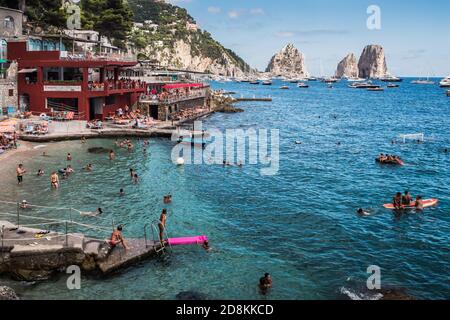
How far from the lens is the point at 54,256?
21.2 meters

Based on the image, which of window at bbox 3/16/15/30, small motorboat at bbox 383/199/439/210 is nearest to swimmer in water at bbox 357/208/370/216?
small motorboat at bbox 383/199/439/210

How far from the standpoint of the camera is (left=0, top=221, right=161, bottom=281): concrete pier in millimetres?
20922

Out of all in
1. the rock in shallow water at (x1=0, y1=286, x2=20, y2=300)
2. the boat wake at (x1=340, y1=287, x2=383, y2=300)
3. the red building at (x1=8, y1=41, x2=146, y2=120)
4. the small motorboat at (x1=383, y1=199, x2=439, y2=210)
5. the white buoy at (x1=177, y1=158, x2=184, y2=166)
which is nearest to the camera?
the rock in shallow water at (x1=0, y1=286, x2=20, y2=300)

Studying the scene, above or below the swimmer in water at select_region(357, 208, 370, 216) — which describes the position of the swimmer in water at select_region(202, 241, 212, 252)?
below

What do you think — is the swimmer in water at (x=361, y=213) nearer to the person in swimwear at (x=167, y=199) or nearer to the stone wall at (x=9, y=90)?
the person in swimwear at (x=167, y=199)

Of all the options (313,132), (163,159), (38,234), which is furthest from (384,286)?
(313,132)

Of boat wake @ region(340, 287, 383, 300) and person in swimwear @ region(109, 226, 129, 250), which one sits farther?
person in swimwear @ region(109, 226, 129, 250)

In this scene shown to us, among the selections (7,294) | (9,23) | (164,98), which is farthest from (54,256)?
(9,23)

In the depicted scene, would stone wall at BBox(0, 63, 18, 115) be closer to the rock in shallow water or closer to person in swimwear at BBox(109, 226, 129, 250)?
person in swimwear at BBox(109, 226, 129, 250)

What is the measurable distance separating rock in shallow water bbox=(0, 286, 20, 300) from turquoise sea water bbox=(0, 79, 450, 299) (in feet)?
2.60

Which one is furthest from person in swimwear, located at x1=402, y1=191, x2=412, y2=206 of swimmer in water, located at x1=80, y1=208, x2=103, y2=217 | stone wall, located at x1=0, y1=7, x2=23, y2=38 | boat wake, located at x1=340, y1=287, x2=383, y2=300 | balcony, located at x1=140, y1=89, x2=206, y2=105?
stone wall, located at x1=0, y1=7, x2=23, y2=38

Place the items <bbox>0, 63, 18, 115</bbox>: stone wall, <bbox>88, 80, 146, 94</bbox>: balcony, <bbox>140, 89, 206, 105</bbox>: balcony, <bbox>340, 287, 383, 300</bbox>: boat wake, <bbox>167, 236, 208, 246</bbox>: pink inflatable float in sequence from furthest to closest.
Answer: <bbox>140, 89, 206, 105</bbox>: balcony
<bbox>88, 80, 146, 94</bbox>: balcony
<bbox>0, 63, 18, 115</bbox>: stone wall
<bbox>167, 236, 208, 246</bbox>: pink inflatable float
<bbox>340, 287, 383, 300</bbox>: boat wake

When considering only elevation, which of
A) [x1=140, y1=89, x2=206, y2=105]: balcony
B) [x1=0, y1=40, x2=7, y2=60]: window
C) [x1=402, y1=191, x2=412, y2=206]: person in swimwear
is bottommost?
[x1=402, y1=191, x2=412, y2=206]: person in swimwear

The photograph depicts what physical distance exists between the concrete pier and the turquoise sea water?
69 cm
